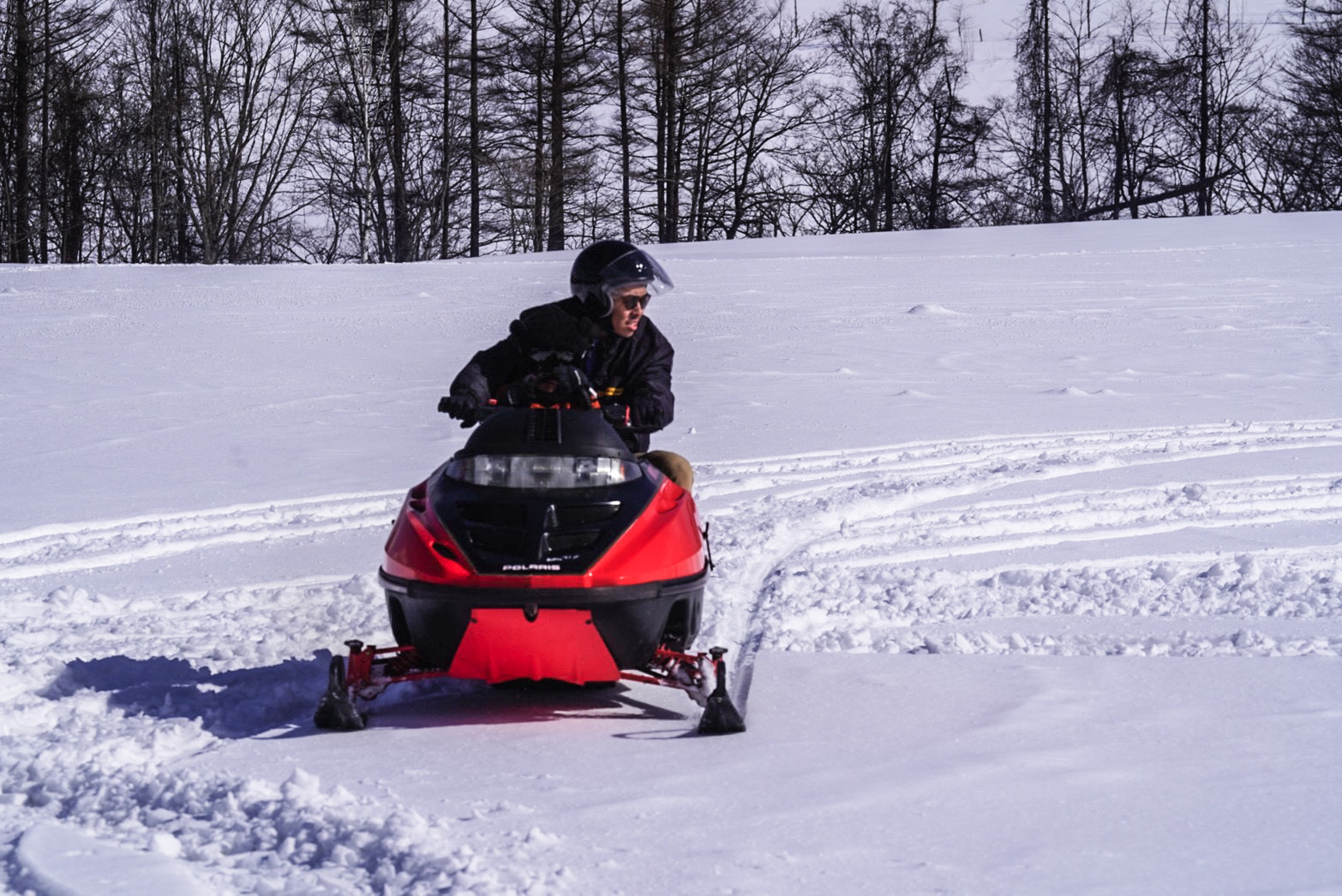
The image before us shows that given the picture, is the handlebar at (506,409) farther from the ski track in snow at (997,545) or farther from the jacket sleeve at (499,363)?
the ski track in snow at (997,545)

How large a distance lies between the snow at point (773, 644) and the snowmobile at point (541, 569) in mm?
183

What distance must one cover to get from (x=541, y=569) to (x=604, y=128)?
27247 millimetres

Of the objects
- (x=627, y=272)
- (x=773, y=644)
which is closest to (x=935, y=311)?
(x=773, y=644)

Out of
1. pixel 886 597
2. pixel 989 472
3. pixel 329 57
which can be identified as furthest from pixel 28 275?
pixel 886 597

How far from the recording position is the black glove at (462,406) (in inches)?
162

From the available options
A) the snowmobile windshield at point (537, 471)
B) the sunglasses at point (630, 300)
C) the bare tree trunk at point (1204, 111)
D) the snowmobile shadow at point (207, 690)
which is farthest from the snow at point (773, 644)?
the bare tree trunk at point (1204, 111)

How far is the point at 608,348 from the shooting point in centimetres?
464

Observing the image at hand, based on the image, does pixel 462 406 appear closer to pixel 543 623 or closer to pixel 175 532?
pixel 543 623

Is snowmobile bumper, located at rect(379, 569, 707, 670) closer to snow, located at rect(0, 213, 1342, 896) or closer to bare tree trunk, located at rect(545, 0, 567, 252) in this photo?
Result: snow, located at rect(0, 213, 1342, 896)

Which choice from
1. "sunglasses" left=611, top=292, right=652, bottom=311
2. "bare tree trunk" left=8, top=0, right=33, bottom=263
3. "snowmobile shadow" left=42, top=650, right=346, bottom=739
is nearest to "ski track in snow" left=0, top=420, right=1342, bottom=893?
"snowmobile shadow" left=42, top=650, right=346, bottom=739

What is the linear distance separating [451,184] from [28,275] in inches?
569

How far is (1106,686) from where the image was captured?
408 cm

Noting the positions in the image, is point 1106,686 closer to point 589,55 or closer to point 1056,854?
point 1056,854

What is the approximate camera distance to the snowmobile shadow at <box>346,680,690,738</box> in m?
4.01
